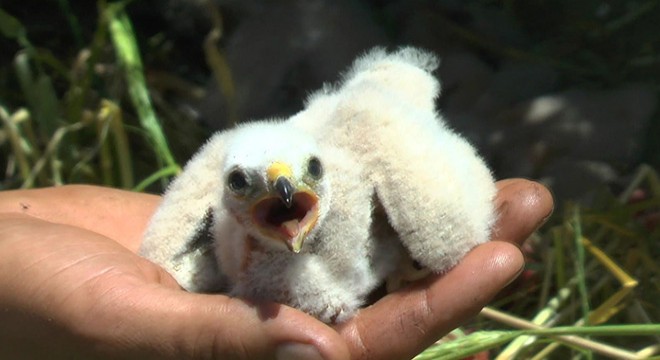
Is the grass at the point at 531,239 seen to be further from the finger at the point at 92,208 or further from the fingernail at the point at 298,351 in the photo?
the fingernail at the point at 298,351

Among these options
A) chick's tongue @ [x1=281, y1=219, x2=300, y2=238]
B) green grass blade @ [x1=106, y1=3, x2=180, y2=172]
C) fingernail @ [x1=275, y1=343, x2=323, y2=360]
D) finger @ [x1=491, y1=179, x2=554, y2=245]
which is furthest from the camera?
green grass blade @ [x1=106, y1=3, x2=180, y2=172]

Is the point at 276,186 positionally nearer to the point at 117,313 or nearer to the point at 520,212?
the point at 117,313

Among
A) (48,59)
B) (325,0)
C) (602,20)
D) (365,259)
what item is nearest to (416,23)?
(325,0)

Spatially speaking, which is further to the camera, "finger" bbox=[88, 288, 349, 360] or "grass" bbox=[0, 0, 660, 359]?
"grass" bbox=[0, 0, 660, 359]

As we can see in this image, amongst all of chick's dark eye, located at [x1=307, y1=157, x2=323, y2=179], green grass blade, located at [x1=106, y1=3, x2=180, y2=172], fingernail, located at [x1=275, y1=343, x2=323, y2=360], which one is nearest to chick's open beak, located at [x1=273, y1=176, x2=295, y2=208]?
chick's dark eye, located at [x1=307, y1=157, x2=323, y2=179]

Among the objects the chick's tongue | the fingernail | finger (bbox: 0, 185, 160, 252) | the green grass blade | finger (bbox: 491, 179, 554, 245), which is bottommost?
the fingernail

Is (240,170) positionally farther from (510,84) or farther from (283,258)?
(510,84)

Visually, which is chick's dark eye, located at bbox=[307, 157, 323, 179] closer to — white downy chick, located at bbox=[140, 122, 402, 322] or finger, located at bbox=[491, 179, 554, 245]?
white downy chick, located at bbox=[140, 122, 402, 322]
